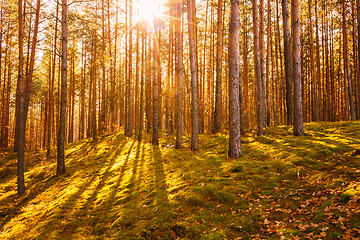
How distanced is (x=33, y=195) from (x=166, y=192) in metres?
7.30

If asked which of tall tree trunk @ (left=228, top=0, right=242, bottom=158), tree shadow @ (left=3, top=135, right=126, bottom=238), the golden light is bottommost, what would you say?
tree shadow @ (left=3, top=135, right=126, bottom=238)

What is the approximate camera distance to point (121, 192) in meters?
8.15

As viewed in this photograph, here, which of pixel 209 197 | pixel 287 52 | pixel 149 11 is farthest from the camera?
pixel 149 11

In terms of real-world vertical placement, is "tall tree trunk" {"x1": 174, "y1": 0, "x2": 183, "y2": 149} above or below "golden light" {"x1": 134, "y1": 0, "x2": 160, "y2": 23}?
below

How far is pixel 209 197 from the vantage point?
622 centimetres

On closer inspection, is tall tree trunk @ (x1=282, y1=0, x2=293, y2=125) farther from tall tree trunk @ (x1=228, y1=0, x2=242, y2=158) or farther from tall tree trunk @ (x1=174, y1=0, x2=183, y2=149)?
tall tree trunk @ (x1=174, y1=0, x2=183, y2=149)

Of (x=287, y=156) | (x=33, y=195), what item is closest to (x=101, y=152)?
(x=33, y=195)

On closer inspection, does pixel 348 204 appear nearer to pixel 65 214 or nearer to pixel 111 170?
pixel 65 214

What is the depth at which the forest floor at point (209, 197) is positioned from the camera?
4469 mm

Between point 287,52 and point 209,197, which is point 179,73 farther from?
point 209,197

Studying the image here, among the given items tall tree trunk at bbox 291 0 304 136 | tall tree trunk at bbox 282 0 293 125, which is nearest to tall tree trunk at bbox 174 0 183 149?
tall tree trunk at bbox 291 0 304 136

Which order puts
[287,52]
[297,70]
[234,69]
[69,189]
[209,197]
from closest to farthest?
[209,197]
[234,69]
[69,189]
[297,70]
[287,52]

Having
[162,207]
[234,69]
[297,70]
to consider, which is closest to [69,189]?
[162,207]

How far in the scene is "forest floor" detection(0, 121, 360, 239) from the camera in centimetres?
447
